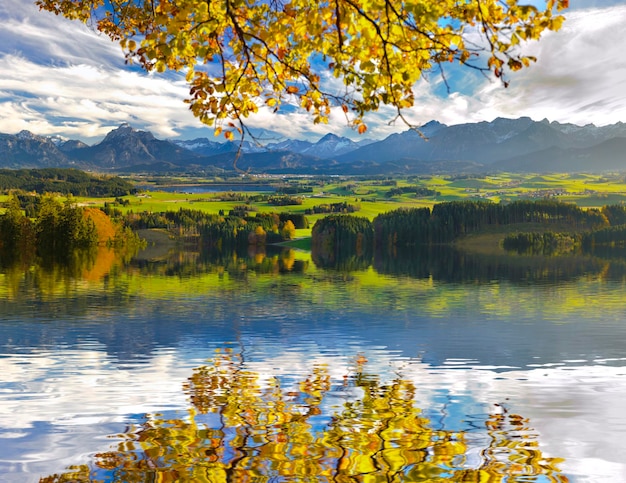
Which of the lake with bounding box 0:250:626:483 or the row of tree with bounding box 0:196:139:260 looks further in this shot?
the row of tree with bounding box 0:196:139:260

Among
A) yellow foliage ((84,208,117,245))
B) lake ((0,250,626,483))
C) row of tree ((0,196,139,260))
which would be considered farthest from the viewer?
yellow foliage ((84,208,117,245))

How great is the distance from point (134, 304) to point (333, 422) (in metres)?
43.9

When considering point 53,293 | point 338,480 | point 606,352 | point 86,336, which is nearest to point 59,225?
point 53,293

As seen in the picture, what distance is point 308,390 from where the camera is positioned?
2108 centimetres

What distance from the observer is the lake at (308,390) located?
12.5 meters

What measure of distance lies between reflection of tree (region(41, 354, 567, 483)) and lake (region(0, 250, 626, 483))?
6 cm

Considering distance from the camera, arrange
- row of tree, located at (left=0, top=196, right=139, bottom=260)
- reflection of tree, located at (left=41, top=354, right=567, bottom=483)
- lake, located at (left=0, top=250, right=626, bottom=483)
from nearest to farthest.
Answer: reflection of tree, located at (left=41, top=354, right=567, bottom=483)
lake, located at (left=0, top=250, right=626, bottom=483)
row of tree, located at (left=0, top=196, right=139, bottom=260)

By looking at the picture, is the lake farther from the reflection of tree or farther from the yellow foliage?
the yellow foliage

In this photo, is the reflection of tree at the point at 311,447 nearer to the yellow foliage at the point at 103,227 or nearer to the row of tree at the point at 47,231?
the row of tree at the point at 47,231

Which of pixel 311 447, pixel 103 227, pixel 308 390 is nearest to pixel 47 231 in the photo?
pixel 103 227

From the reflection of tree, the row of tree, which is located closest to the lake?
the reflection of tree

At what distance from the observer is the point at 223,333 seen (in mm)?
40250

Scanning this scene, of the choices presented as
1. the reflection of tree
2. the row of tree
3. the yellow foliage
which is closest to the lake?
the reflection of tree

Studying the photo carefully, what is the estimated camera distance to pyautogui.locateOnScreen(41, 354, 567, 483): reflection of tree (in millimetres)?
11688
